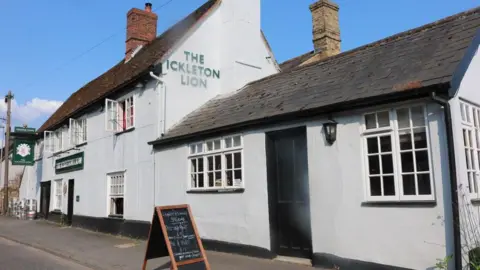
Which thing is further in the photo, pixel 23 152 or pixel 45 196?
pixel 23 152

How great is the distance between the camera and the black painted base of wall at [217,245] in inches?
291

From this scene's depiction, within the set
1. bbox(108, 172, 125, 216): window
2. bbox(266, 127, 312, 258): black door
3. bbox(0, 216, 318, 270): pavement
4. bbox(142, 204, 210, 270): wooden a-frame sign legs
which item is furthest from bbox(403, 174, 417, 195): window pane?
bbox(108, 172, 125, 216): window

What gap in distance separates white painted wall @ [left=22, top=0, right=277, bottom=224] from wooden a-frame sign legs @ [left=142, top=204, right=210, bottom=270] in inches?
205

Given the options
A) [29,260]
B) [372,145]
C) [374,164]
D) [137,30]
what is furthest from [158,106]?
[137,30]

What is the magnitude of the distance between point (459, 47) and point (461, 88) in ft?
2.55

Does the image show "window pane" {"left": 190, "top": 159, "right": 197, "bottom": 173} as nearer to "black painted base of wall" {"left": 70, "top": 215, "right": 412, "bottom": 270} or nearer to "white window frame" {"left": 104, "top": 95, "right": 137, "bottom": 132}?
"black painted base of wall" {"left": 70, "top": 215, "right": 412, "bottom": 270}

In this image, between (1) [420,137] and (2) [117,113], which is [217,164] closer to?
(1) [420,137]

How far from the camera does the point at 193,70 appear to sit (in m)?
14.0

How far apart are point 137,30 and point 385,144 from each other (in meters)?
15.1

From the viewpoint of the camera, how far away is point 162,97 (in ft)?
42.9

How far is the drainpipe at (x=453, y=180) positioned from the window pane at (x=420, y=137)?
43 cm

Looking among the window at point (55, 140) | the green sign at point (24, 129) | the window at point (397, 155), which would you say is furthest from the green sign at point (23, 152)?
the window at point (397, 155)

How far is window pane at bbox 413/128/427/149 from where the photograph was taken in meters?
6.70

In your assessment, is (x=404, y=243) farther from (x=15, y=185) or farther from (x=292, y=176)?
(x=15, y=185)
